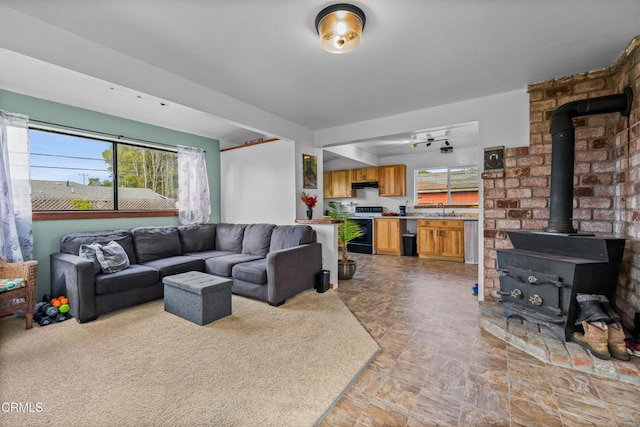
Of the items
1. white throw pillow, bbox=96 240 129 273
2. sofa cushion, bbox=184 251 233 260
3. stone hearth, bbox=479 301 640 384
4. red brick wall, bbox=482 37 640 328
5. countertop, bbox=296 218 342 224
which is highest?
red brick wall, bbox=482 37 640 328

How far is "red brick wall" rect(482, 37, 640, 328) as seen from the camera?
2184 millimetres

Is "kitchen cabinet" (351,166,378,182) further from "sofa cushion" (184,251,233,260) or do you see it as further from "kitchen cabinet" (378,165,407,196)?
"sofa cushion" (184,251,233,260)

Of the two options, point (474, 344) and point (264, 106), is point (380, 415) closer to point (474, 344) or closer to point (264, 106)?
point (474, 344)

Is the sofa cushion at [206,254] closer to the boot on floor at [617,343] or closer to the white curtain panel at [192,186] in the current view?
the white curtain panel at [192,186]

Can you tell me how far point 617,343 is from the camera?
191 centimetres

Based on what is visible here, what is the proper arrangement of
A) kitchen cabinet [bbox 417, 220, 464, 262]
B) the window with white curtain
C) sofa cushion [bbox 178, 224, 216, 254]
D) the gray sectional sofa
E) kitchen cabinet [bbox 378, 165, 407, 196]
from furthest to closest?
kitchen cabinet [bbox 378, 165, 407, 196], kitchen cabinet [bbox 417, 220, 464, 262], sofa cushion [bbox 178, 224, 216, 254], the window with white curtain, the gray sectional sofa

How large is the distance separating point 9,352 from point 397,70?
13.2 feet

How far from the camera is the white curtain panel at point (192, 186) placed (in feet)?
14.7

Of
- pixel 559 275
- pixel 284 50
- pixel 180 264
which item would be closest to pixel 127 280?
pixel 180 264

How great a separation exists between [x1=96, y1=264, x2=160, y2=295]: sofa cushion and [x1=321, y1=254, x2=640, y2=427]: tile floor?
245 cm

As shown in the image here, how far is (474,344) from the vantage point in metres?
2.21

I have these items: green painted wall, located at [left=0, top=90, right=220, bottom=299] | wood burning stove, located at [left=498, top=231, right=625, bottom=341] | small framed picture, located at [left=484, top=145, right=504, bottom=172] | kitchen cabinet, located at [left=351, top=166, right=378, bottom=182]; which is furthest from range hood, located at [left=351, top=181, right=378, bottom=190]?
wood burning stove, located at [left=498, top=231, right=625, bottom=341]

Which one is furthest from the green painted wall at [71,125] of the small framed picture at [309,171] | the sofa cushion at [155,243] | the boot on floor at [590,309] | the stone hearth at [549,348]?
the boot on floor at [590,309]

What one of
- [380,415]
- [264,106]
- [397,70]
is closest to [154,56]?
[264,106]
